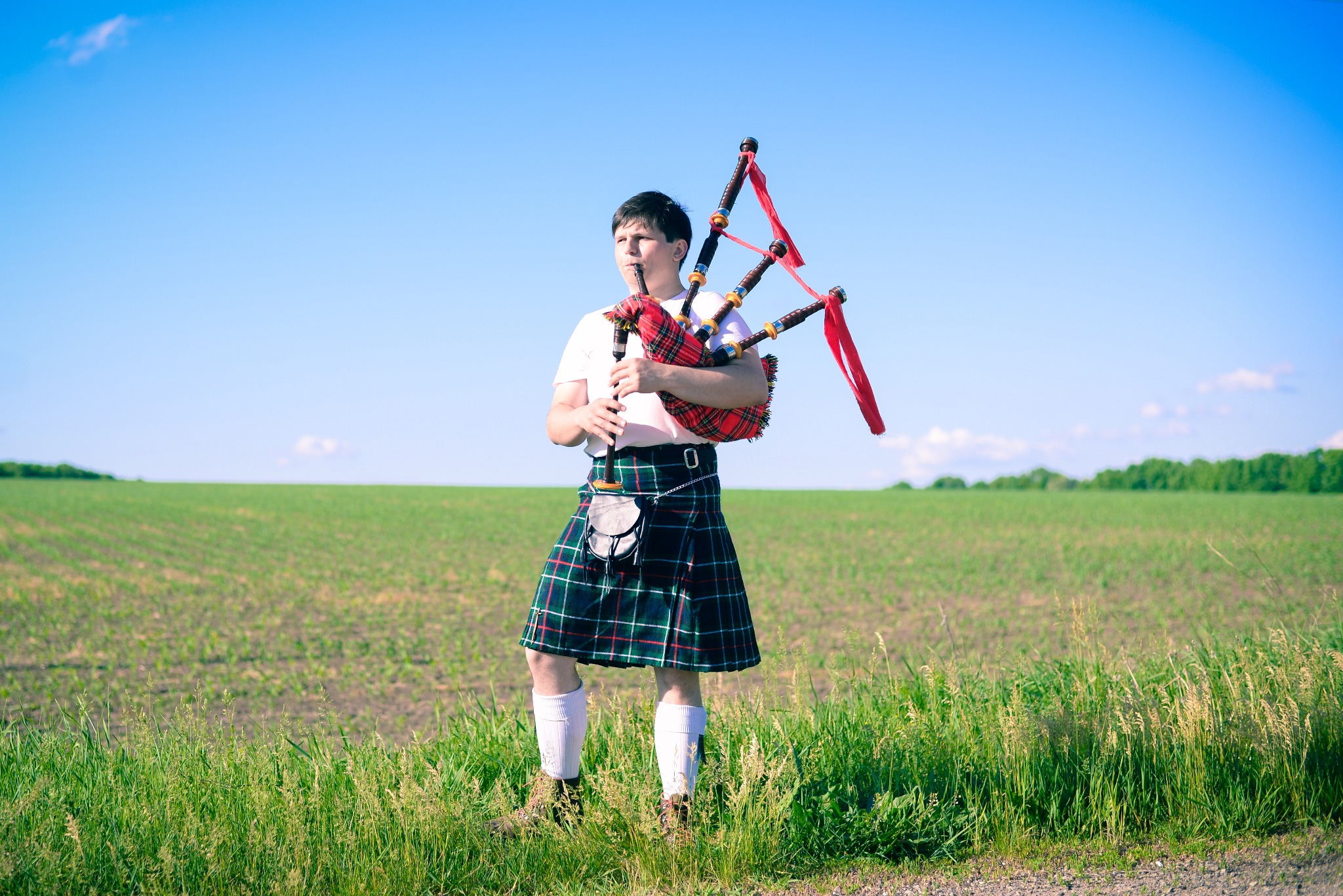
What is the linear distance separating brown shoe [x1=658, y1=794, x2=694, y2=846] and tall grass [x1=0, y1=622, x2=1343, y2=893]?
0.04 m

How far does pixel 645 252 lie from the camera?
2873mm

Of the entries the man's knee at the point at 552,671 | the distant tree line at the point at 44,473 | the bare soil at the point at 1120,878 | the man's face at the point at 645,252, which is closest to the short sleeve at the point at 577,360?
the man's face at the point at 645,252

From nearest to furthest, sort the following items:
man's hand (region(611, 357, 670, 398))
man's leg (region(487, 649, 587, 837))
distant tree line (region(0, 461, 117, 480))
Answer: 1. man's hand (region(611, 357, 670, 398))
2. man's leg (region(487, 649, 587, 837))
3. distant tree line (region(0, 461, 117, 480))

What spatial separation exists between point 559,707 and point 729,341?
4.26 ft

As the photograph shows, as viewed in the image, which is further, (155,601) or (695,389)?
(155,601)

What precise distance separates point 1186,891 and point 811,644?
7751 millimetres

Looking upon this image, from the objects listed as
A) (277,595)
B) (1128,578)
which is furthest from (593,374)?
(1128,578)

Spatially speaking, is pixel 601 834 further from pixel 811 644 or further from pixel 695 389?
pixel 811 644

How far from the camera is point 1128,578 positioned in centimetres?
1602

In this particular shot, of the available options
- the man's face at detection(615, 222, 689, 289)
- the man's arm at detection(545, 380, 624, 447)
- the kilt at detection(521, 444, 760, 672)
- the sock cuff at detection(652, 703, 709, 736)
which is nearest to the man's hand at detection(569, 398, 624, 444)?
the man's arm at detection(545, 380, 624, 447)

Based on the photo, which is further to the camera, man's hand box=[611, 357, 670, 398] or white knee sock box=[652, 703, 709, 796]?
white knee sock box=[652, 703, 709, 796]

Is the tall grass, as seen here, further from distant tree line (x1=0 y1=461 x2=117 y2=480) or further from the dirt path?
distant tree line (x1=0 y1=461 x2=117 y2=480)

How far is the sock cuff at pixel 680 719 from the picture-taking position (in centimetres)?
278

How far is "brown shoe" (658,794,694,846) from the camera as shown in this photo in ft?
8.73
